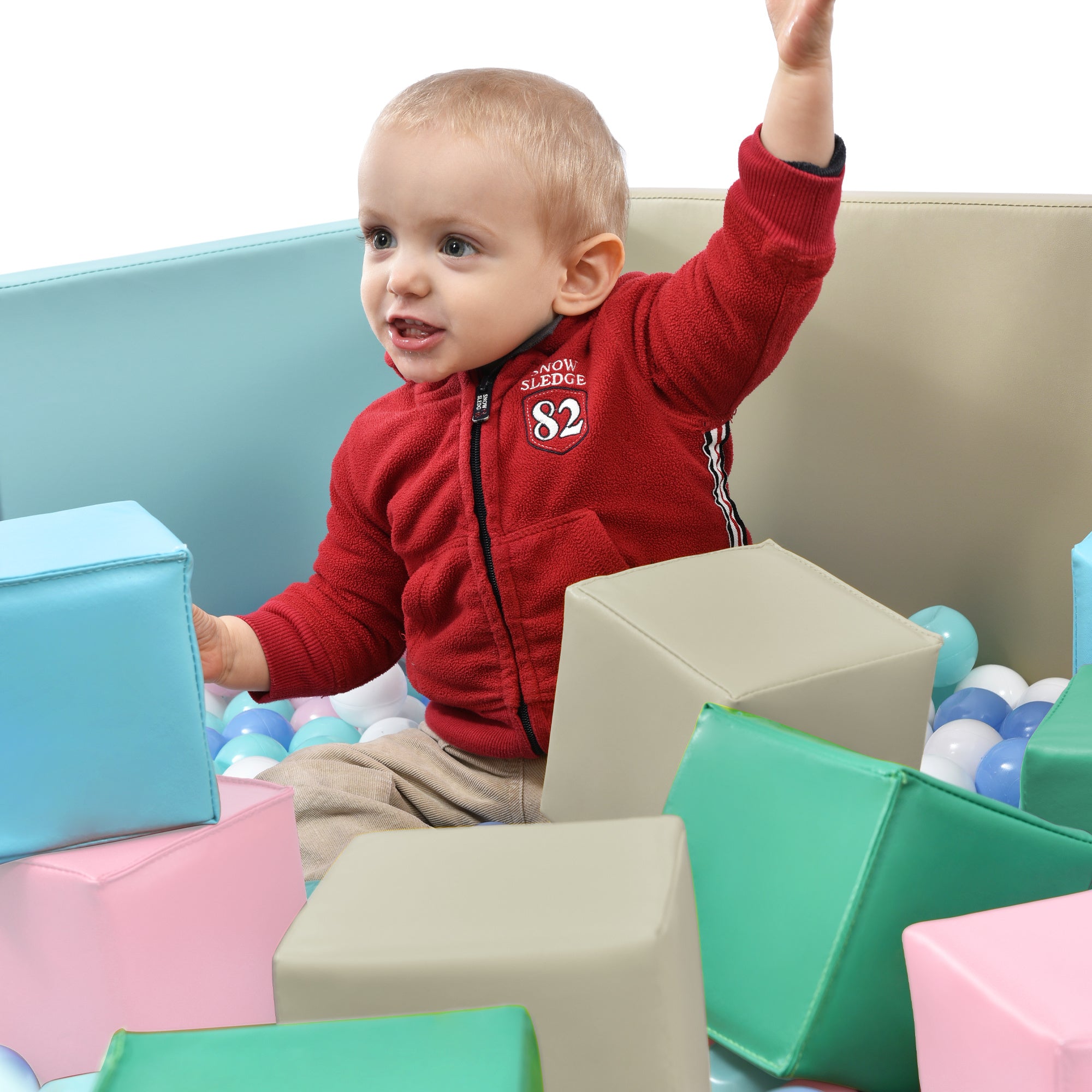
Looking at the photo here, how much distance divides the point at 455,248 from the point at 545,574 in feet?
0.92

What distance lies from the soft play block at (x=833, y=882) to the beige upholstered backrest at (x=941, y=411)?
1.71 ft

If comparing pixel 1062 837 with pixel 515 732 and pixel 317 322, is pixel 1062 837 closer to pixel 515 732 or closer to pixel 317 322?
pixel 515 732

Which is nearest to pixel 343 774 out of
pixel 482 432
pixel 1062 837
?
pixel 482 432

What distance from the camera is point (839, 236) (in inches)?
48.5

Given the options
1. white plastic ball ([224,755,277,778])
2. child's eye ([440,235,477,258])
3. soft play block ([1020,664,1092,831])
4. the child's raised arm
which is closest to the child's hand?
the child's raised arm

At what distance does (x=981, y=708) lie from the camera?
125cm

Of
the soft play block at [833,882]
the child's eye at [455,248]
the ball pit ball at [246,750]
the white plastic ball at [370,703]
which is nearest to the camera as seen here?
the soft play block at [833,882]

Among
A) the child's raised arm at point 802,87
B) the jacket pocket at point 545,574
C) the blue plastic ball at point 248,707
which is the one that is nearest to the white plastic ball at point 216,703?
the blue plastic ball at point 248,707

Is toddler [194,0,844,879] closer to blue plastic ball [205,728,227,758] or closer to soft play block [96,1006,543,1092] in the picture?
blue plastic ball [205,728,227,758]

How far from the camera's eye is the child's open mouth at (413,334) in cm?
102

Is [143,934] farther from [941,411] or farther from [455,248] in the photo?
[941,411]

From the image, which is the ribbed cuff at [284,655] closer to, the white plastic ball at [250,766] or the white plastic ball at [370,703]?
the white plastic ball at [250,766]

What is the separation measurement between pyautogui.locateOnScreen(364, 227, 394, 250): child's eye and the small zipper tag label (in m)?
0.14

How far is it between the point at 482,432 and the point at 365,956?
0.54m
